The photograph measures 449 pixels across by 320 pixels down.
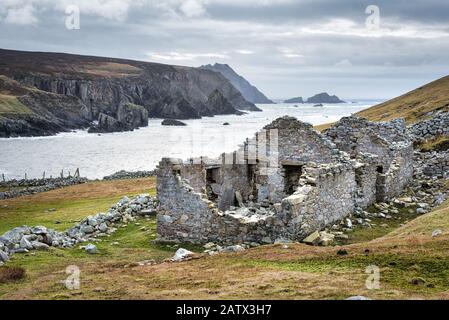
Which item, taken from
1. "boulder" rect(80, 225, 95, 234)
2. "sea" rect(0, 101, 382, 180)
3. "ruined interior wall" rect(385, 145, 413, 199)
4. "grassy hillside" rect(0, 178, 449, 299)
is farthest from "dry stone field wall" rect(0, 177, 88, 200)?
"ruined interior wall" rect(385, 145, 413, 199)

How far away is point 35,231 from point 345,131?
20.1 metres

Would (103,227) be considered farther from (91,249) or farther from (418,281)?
(418,281)

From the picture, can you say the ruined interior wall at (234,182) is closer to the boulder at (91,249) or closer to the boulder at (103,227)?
the boulder at (103,227)

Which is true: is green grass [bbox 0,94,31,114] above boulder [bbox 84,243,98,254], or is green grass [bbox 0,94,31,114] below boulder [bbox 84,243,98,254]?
above

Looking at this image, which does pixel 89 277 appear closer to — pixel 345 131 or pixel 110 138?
pixel 345 131

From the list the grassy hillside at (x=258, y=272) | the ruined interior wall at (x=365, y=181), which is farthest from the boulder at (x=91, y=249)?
the ruined interior wall at (x=365, y=181)

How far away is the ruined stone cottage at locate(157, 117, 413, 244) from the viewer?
20328 mm

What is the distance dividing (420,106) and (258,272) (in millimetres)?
62876

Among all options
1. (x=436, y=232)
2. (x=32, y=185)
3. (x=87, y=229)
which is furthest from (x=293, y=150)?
(x=32, y=185)

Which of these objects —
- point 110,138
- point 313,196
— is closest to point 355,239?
point 313,196

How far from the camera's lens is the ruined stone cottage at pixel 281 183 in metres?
20.3

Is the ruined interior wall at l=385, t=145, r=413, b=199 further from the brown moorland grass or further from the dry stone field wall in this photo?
Answer: the dry stone field wall

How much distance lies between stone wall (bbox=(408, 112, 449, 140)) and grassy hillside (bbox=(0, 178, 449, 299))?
24.3m

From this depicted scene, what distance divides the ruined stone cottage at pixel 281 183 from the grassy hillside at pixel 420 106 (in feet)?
93.2
